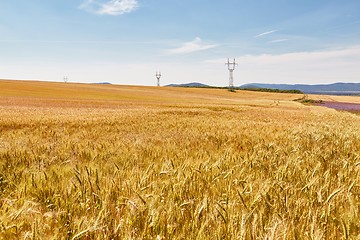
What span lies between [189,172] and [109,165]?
1064 mm

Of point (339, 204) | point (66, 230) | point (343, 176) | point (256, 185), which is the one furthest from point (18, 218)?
point (343, 176)

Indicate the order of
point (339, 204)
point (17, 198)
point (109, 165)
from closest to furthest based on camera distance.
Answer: point (339, 204), point (17, 198), point (109, 165)

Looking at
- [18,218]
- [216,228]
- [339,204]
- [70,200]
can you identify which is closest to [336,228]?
[339,204]

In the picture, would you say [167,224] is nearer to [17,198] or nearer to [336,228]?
[336,228]

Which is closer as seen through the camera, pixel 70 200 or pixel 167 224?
pixel 167 224

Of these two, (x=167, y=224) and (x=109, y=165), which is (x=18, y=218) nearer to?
(x=167, y=224)

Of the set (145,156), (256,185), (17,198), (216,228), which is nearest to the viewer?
(216,228)

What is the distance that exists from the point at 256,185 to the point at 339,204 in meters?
0.66

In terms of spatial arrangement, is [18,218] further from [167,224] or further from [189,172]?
[189,172]

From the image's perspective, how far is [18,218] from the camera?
5.32ft

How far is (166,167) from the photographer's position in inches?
105

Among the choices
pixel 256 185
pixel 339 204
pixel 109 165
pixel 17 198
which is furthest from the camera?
pixel 109 165

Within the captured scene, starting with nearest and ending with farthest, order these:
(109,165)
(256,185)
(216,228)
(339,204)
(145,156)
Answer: (216,228) → (339,204) → (256,185) → (109,165) → (145,156)

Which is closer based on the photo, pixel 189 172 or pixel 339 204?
pixel 339 204
